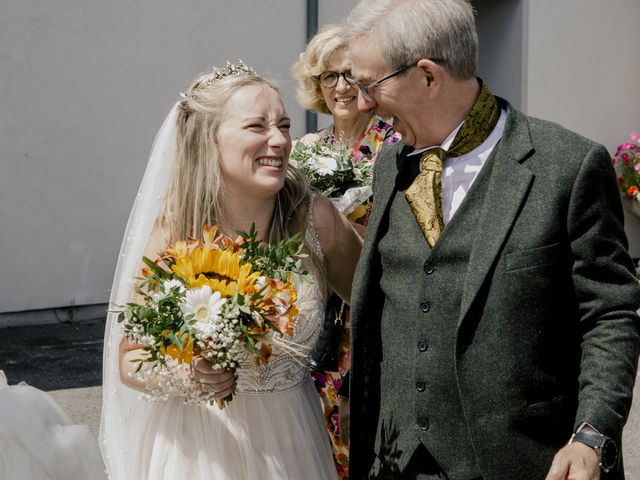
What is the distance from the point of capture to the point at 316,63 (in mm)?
4680

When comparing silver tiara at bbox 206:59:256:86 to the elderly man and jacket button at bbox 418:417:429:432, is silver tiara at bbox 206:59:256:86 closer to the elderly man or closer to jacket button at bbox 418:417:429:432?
the elderly man

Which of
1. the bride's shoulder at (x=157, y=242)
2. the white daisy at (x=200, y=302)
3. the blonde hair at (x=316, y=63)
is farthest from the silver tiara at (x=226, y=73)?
the blonde hair at (x=316, y=63)

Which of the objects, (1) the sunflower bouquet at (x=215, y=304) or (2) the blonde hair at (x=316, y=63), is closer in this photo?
(1) the sunflower bouquet at (x=215, y=304)

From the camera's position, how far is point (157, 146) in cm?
348

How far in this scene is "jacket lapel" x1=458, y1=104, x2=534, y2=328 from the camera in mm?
2408

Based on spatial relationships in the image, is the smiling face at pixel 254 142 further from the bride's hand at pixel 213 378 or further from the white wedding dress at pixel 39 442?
the white wedding dress at pixel 39 442

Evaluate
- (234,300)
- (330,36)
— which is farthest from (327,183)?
(234,300)

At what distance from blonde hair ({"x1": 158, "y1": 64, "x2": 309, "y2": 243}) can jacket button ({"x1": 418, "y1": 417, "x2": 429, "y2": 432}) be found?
920 millimetres

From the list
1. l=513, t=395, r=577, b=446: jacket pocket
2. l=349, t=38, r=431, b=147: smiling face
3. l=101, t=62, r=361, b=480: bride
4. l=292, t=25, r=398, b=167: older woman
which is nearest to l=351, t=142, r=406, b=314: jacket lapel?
l=349, t=38, r=431, b=147: smiling face

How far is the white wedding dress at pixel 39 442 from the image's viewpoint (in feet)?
7.13

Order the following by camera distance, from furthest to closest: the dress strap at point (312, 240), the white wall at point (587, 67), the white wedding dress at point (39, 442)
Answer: the white wall at point (587, 67)
the dress strap at point (312, 240)
the white wedding dress at point (39, 442)

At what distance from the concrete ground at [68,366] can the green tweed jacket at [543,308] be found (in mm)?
3096

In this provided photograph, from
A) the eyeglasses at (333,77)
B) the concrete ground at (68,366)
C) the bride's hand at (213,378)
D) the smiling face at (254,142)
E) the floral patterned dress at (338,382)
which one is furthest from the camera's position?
the concrete ground at (68,366)

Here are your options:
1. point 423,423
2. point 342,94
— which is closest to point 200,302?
point 423,423
